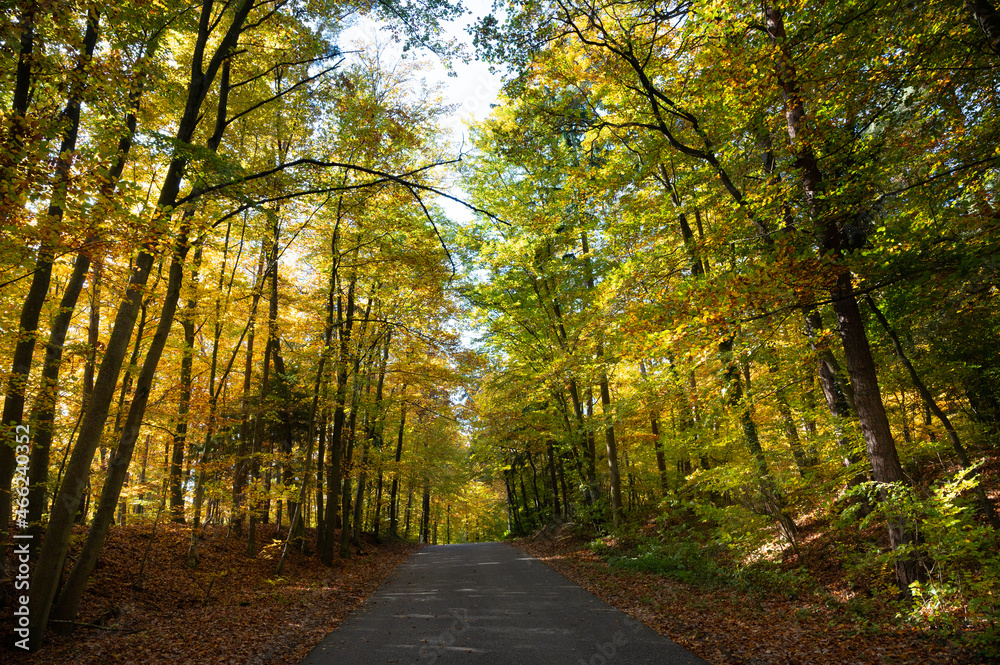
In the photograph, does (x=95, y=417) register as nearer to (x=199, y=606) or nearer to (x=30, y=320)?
(x=30, y=320)

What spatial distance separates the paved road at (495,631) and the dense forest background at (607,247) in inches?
116

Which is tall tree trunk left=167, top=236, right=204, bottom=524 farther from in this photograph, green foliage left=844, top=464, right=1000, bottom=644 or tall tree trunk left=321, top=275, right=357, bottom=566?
green foliage left=844, top=464, right=1000, bottom=644

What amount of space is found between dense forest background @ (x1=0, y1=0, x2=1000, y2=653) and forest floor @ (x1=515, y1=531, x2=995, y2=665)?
1.25ft

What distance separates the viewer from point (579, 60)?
28.0 feet

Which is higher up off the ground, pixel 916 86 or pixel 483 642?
pixel 916 86

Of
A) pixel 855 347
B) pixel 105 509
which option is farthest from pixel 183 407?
pixel 855 347

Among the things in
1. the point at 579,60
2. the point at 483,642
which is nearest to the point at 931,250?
the point at 579,60

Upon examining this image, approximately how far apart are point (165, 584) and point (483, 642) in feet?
23.7

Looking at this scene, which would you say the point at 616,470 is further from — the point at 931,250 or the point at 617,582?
the point at 931,250

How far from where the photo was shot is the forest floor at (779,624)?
498 centimetres

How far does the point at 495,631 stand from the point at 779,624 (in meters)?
3.87

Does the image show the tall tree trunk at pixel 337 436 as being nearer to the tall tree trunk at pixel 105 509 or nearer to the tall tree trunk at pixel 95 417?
the tall tree trunk at pixel 105 509

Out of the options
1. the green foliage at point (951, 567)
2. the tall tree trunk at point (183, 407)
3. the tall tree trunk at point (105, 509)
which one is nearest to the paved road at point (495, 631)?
the green foliage at point (951, 567)

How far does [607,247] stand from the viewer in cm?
1348
